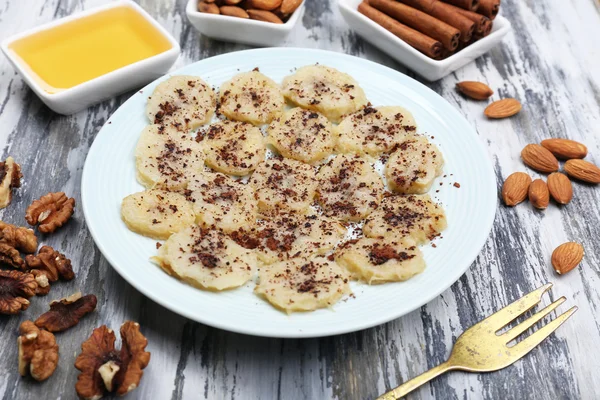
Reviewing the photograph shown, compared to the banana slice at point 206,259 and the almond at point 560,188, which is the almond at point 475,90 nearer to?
the almond at point 560,188

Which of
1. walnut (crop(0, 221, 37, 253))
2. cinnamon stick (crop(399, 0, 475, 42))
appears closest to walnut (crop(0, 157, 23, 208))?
walnut (crop(0, 221, 37, 253))

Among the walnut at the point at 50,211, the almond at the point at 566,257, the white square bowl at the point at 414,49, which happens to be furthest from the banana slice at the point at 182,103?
the almond at the point at 566,257

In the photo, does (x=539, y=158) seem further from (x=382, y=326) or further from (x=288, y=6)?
(x=288, y=6)

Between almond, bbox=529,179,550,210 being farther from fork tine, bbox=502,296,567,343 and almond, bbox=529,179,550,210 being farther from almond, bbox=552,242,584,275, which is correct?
fork tine, bbox=502,296,567,343

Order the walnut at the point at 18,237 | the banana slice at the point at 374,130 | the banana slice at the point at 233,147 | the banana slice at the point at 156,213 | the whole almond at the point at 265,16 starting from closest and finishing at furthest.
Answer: the banana slice at the point at 156,213 → the walnut at the point at 18,237 → the banana slice at the point at 233,147 → the banana slice at the point at 374,130 → the whole almond at the point at 265,16

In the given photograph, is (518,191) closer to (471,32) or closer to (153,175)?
(471,32)

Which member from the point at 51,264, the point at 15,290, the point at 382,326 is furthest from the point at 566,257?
the point at 15,290
